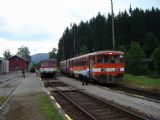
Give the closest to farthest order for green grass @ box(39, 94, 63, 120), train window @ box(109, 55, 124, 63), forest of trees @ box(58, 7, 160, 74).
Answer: green grass @ box(39, 94, 63, 120) < train window @ box(109, 55, 124, 63) < forest of trees @ box(58, 7, 160, 74)

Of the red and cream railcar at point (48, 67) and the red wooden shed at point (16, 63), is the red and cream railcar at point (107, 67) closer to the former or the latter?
the red and cream railcar at point (48, 67)

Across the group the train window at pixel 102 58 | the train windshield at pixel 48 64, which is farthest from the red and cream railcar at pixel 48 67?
the train window at pixel 102 58

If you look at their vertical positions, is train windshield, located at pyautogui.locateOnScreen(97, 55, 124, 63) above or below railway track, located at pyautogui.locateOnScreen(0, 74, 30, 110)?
above

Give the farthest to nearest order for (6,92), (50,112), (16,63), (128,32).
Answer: (16,63) < (128,32) < (6,92) < (50,112)

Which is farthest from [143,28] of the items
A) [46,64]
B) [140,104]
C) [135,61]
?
[140,104]

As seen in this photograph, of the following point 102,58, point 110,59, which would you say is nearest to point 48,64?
point 102,58

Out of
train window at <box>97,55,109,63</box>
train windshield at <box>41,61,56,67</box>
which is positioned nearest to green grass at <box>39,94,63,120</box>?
train window at <box>97,55,109,63</box>

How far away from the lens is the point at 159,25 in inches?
4892

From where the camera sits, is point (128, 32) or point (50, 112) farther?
point (128, 32)

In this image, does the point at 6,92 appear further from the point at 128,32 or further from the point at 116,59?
the point at 128,32

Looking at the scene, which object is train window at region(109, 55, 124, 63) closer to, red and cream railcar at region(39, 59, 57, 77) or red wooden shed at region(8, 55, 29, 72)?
red and cream railcar at region(39, 59, 57, 77)

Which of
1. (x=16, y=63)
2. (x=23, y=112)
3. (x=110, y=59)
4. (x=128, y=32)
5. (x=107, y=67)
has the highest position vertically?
(x=128, y=32)

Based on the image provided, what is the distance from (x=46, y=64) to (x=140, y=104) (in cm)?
3811

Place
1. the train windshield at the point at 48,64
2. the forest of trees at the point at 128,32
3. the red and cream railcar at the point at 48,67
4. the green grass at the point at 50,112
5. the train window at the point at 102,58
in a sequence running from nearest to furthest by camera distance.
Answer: the green grass at the point at 50,112 → the train window at the point at 102,58 → the red and cream railcar at the point at 48,67 → the train windshield at the point at 48,64 → the forest of trees at the point at 128,32
